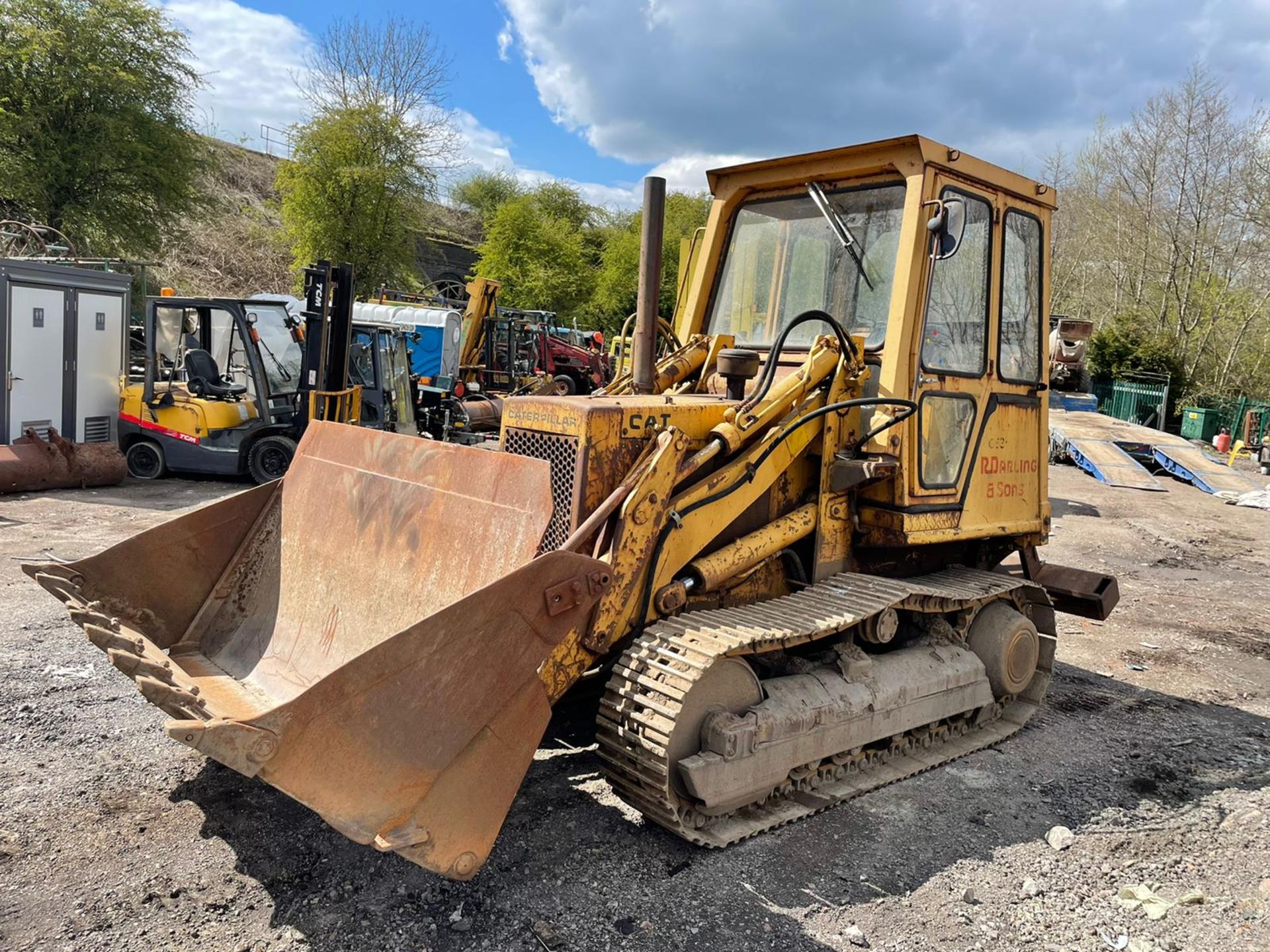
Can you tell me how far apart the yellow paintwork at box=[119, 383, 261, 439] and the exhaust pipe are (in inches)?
349

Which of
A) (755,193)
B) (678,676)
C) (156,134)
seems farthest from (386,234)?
(678,676)

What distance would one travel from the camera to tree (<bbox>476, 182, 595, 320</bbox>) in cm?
3769

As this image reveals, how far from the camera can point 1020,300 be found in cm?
505

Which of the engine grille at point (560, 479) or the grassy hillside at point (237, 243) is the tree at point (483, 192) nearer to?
the grassy hillside at point (237, 243)

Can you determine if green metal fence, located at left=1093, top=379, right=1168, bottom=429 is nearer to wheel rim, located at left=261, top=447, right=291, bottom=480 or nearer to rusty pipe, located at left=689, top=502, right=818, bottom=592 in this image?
wheel rim, located at left=261, top=447, right=291, bottom=480

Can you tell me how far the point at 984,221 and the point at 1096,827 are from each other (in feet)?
9.81

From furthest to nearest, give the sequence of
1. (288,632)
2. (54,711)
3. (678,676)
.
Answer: (54,711), (288,632), (678,676)

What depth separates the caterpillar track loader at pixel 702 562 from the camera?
9.32 feet

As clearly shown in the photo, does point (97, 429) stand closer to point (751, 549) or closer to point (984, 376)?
point (751, 549)

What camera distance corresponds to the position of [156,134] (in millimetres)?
21000

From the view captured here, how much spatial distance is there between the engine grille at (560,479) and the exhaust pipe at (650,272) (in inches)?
27.3

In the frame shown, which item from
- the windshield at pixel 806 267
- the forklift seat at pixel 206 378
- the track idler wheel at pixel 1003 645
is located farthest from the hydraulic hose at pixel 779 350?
the forklift seat at pixel 206 378

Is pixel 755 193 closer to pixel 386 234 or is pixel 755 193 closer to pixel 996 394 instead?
pixel 996 394

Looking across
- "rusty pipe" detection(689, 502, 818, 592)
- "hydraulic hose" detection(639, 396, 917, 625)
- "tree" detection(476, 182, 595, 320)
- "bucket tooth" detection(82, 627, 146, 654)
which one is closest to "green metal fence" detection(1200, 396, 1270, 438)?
"tree" detection(476, 182, 595, 320)
